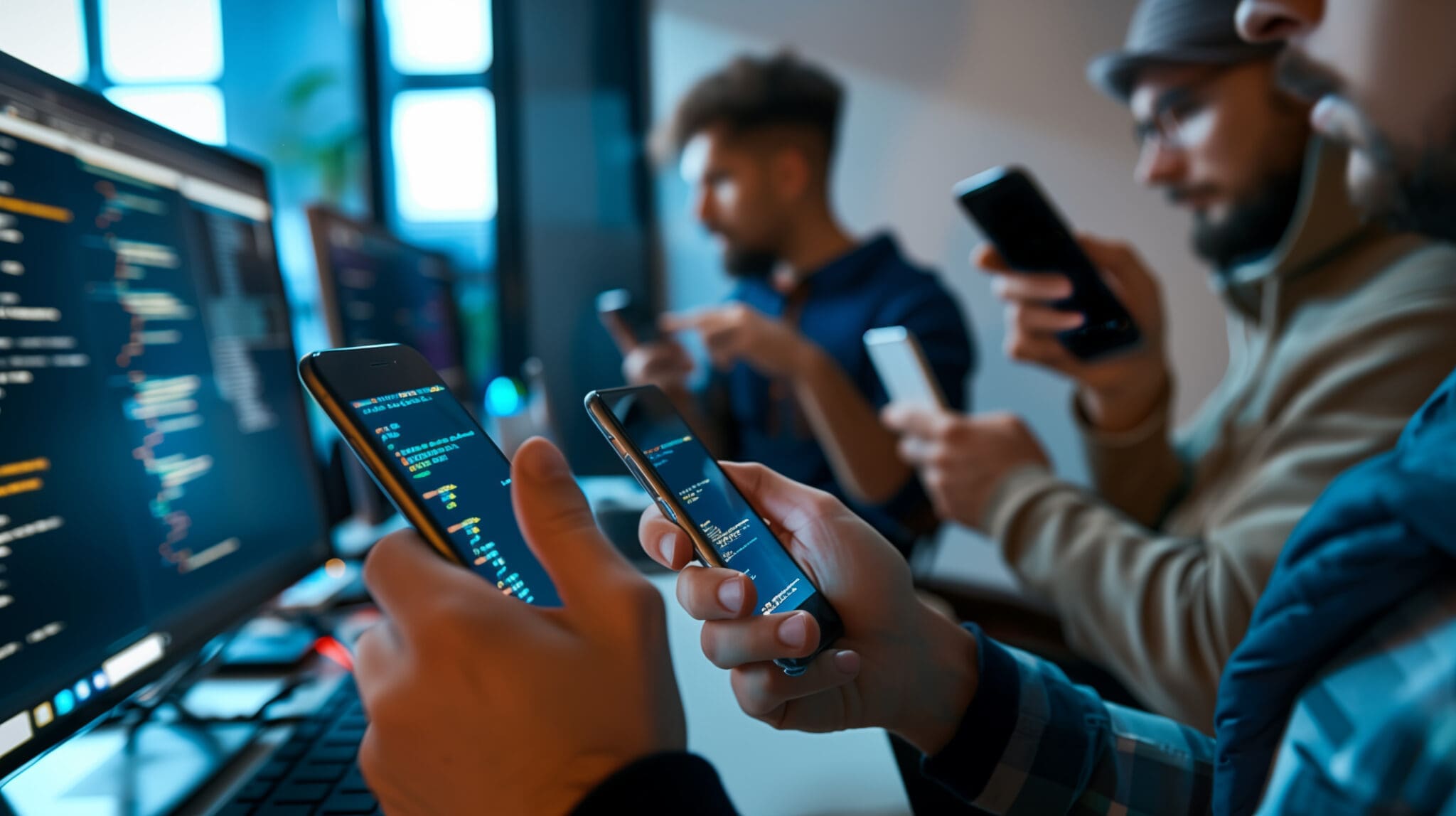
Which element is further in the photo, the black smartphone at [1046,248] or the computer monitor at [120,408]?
the black smartphone at [1046,248]

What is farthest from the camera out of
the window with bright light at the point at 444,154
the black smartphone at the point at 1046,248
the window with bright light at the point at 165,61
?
the window with bright light at the point at 444,154

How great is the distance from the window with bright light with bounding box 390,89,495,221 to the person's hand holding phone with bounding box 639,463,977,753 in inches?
55.6

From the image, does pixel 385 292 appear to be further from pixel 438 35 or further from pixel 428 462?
pixel 438 35

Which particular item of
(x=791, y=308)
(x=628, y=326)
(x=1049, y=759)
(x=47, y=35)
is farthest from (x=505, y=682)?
(x=791, y=308)

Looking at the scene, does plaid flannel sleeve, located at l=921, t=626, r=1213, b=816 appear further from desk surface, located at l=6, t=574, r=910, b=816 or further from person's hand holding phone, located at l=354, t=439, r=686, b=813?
person's hand holding phone, located at l=354, t=439, r=686, b=813

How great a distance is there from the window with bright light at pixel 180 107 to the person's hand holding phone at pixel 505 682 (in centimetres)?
39

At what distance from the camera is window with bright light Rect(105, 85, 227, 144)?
46 cm

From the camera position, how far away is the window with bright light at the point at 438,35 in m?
1.61

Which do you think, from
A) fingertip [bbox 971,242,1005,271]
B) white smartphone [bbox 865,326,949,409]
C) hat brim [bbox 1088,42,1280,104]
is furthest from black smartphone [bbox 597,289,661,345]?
hat brim [bbox 1088,42,1280,104]

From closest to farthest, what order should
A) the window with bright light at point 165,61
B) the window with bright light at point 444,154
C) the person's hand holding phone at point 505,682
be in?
the person's hand holding phone at point 505,682 → the window with bright light at point 165,61 → the window with bright light at point 444,154

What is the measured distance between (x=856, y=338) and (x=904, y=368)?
0.45 m

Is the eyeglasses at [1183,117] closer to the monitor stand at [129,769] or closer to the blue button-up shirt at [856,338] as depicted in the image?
the blue button-up shirt at [856,338]

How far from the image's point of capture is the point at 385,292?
868mm

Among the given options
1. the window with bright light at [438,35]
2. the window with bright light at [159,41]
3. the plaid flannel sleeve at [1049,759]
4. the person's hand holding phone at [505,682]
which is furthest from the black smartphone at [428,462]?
the window with bright light at [438,35]
